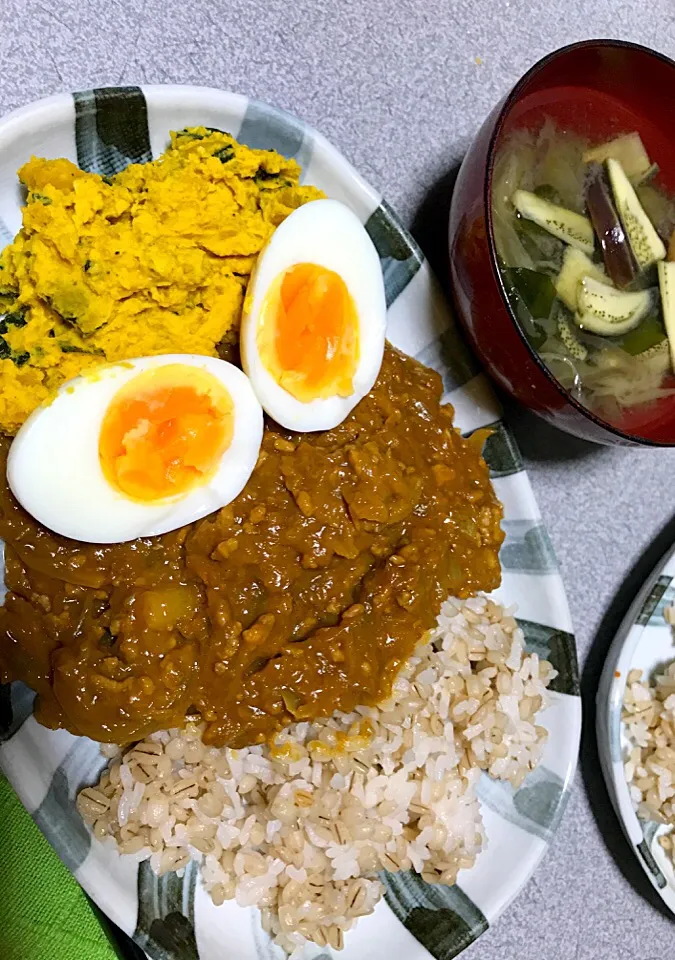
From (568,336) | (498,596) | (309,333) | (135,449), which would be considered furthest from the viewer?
(498,596)

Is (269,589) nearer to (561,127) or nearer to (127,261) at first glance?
(127,261)

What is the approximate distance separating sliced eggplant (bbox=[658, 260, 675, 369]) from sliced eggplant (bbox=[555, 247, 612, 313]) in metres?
0.16

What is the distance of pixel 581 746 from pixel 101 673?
121cm

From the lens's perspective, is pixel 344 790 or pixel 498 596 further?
pixel 498 596

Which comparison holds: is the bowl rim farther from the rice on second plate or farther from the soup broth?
the rice on second plate

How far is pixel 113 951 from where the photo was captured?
57.9 inches

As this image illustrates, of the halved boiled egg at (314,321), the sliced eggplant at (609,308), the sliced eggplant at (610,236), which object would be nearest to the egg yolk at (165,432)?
the halved boiled egg at (314,321)

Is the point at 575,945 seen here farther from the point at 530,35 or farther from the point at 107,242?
the point at 530,35

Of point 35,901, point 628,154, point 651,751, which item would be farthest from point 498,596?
point 35,901

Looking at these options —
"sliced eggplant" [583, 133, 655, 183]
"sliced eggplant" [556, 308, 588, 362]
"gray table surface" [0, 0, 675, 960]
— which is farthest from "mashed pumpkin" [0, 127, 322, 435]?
"sliced eggplant" [583, 133, 655, 183]

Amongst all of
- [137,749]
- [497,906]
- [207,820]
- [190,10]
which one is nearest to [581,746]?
[497,906]

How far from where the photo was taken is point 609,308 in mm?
1588

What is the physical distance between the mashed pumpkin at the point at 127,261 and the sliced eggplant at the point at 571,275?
565 mm

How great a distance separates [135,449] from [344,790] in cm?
82
